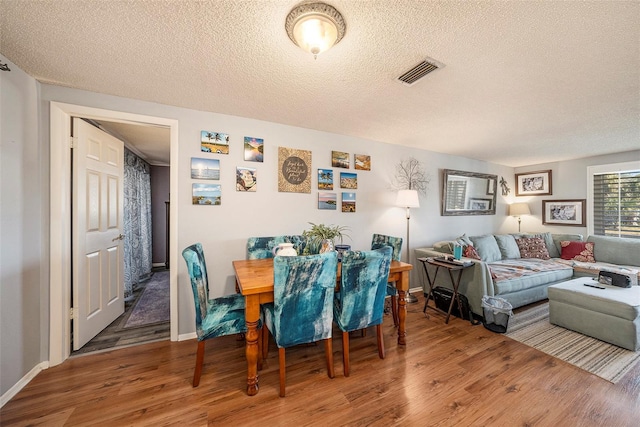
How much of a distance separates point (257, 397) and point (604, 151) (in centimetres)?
600

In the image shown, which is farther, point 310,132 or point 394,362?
point 310,132

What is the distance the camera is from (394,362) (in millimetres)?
1970

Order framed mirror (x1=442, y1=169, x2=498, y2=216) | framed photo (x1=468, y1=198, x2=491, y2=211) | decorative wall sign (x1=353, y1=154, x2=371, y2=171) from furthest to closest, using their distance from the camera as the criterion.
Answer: framed photo (x1=468, y1=198, x2=491, y2=211), framed mirror (x1=442, y1=169, x2=498, y2=216), decorative wall sign (x1=353, y1=154, x2=371, y2=171)

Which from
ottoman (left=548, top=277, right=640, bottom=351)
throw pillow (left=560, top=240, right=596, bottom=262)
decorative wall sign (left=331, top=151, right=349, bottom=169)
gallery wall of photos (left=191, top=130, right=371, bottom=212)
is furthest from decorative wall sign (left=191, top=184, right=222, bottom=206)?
throw pillow (left=560, top=240, right=596, bottom=262)

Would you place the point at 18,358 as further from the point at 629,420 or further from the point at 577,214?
the point at 577,214

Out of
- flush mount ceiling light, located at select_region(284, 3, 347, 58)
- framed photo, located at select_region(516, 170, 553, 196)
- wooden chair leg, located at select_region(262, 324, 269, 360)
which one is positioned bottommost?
wooden chair leg, located at select_region(262, 324, 269, 360)

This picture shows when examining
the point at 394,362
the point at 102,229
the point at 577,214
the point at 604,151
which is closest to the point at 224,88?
the point at 102,229

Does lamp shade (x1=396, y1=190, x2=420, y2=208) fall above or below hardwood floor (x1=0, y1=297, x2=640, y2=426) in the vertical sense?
above

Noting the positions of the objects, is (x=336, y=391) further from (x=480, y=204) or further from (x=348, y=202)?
(x=480, y=204)

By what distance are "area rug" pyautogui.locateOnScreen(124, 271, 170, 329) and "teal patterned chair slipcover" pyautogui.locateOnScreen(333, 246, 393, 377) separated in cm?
216

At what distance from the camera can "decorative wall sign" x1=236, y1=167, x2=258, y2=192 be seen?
2.54 metres

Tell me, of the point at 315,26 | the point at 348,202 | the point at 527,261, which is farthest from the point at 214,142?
the point at 527,261

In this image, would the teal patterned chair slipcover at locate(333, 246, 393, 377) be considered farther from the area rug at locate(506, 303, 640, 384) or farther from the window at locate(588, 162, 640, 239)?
the window at locate(588, 162, 640, 239)

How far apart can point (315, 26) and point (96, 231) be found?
2705mm
